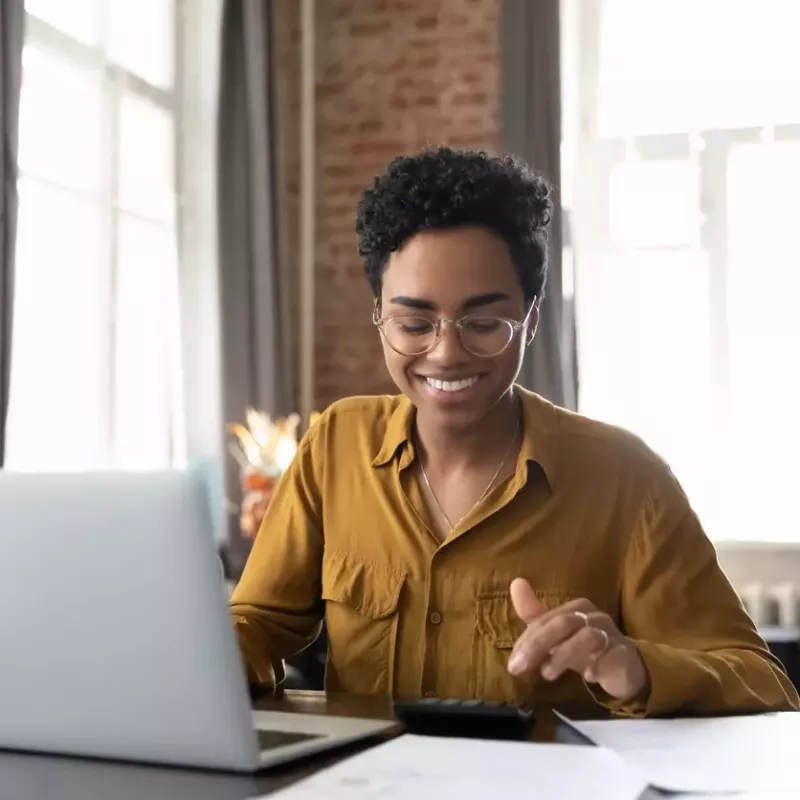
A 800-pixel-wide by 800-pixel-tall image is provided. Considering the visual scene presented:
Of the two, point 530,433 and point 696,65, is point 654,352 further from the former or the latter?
point 530,433

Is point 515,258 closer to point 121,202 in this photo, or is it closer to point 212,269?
point 121,202

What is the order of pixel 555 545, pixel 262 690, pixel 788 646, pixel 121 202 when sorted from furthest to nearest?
pixel 121 202, pixel 788 646, pixel 555 545, pixel 262 690

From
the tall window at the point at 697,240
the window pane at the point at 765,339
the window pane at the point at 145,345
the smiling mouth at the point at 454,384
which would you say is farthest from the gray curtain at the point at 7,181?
the window pane at the point at 765,339

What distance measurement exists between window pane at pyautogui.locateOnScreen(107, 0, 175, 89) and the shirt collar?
2.39 meters

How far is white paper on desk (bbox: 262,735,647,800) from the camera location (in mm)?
863

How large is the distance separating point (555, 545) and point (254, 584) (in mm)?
430

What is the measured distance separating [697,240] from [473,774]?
10.9ft

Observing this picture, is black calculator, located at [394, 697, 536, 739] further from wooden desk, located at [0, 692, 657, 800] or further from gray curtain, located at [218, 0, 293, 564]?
gray curtain, located at [218, 0, 293, 564]

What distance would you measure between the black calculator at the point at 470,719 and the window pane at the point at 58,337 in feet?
7.01

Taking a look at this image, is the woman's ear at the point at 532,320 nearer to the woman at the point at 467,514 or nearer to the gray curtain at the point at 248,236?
the woman at the point at 467,514

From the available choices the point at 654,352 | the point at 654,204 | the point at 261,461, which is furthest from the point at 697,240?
the point at 261,461

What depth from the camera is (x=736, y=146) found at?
3.92 meters

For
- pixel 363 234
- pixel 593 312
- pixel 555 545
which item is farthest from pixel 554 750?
pixel 593 312

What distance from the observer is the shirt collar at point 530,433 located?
5.04 feet
